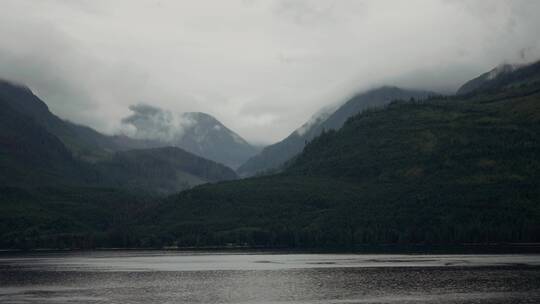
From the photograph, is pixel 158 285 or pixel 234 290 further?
pixel 158 285

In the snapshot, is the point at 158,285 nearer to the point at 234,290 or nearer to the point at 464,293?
the point at 234,290

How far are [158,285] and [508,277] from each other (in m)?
93.8

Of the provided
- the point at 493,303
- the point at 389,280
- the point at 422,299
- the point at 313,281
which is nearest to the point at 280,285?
the point at 313,281

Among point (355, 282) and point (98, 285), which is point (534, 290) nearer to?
point (355, 282)

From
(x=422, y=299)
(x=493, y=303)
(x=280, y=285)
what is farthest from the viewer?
(x=280, y=285)

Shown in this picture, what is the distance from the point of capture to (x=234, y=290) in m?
179

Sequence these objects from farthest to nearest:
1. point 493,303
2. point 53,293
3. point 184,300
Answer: point 53,293, point 184,300, point 493,303

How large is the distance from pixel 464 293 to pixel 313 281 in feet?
162

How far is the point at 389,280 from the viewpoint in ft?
631

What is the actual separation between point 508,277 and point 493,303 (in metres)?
48.3

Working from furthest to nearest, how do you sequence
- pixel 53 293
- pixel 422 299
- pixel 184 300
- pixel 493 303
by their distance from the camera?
pixel 53 293
pixel 184 300
pixel 422 299
pixel 493 303

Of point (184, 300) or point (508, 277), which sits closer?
point (184, 300)

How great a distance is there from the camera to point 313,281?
643ft

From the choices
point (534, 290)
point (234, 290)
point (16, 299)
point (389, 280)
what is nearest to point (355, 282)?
point (389, 280)
